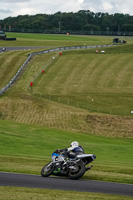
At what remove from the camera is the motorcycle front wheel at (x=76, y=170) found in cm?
1752

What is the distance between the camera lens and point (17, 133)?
1393 inches

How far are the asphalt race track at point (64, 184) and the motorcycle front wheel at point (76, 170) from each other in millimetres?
214

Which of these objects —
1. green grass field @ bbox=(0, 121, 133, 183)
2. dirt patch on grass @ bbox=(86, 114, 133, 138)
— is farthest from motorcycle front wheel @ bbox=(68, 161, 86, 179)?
dirt patch on grass @ bbox=(86, 114, 133, 138)

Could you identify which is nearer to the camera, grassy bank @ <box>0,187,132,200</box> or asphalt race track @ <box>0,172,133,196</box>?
grassy bank @ <box>0,187,132,200</box>

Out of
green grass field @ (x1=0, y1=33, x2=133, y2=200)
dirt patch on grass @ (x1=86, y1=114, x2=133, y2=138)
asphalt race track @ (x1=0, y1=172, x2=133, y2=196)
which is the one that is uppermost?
asphalt race track @ (x1=0, y1=172, x2=133, y2=196)

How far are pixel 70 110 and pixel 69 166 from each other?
102 ft

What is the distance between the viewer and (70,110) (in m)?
48.9

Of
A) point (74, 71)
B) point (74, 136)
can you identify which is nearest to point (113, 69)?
point (74, 71)

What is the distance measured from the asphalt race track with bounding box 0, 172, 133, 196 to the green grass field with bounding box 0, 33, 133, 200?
84cm

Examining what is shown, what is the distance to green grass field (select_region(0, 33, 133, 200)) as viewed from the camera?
24.3 metres

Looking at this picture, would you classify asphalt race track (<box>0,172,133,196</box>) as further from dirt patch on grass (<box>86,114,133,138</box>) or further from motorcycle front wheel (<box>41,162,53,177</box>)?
dirt patch on grass (<box>86,114,133,138</box>)

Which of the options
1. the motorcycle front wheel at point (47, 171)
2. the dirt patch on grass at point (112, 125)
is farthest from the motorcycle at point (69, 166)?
the dirt patch on grass at point (112, 125)

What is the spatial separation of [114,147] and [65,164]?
14.0 metres

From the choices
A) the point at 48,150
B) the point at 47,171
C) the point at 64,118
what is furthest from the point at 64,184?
the point at 64,118
